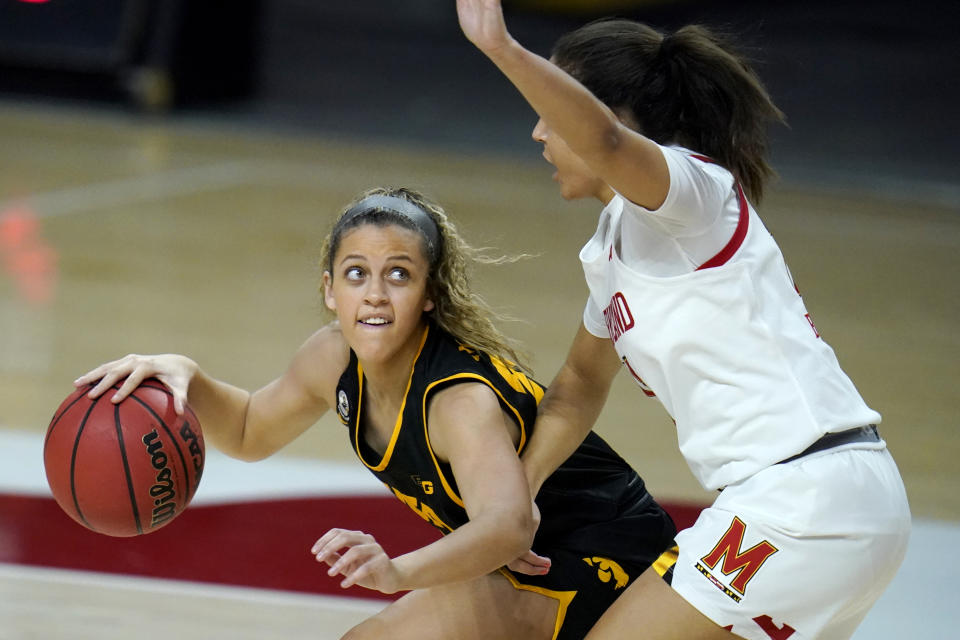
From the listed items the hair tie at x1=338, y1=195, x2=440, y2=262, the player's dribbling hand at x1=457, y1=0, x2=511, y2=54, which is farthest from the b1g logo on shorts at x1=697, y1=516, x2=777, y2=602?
the player's dribbling hand at x1=457, y1=0, x2=511, y2=54


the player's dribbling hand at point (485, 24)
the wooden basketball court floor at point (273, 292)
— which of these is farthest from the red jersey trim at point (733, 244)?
the wooden basketball court floor at point (273, 292)

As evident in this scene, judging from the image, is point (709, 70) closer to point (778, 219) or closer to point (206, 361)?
point (206, 361)

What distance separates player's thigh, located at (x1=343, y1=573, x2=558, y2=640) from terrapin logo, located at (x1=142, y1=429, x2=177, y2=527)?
0.46 m

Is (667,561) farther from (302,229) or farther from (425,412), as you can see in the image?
(302,229)

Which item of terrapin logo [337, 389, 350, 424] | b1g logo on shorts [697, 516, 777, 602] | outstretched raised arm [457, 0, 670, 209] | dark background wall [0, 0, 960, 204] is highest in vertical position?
dark background wall [0, 0, 960, 204]

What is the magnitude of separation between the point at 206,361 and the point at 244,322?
0.80 metres

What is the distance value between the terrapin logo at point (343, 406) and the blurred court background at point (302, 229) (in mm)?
832

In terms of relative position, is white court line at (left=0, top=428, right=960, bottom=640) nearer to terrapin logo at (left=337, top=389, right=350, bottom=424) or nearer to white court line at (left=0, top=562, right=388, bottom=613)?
white court line at (left=0, top=562, right=388, bottom=613)

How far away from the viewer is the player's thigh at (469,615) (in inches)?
110

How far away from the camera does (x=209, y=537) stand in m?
4.09

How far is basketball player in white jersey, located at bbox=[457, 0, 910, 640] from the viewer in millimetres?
2363

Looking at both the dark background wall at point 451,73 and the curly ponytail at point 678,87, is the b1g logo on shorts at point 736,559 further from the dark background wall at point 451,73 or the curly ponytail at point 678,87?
the dark background wall at point 451,73

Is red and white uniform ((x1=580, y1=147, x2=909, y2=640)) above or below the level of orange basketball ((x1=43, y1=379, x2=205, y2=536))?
above

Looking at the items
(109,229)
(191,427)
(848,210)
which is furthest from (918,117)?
(191,427)
